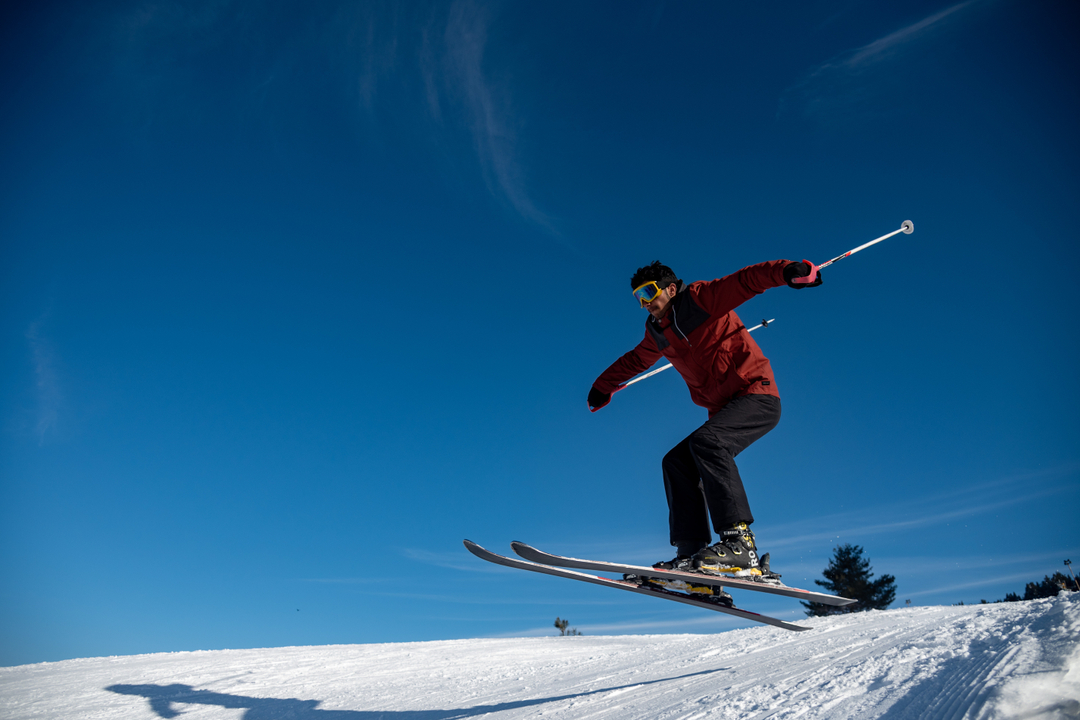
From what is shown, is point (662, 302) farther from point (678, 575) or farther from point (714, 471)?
point (678, 575)

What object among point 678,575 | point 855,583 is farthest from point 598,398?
point 855,583

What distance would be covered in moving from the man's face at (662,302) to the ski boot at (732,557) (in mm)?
1692

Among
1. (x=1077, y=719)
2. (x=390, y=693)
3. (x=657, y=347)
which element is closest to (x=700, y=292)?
(x=657, y=347)

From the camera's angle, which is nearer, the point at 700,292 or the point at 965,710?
the point at 965,710

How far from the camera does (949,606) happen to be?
6.52 metres

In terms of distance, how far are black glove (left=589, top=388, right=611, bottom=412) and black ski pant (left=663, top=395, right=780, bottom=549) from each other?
1.22 m

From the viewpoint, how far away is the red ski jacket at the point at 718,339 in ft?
13.9

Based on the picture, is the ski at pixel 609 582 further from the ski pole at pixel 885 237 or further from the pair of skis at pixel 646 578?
the ski pole at pixel 885 237

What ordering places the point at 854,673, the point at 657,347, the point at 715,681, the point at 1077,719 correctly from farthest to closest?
the point at 657,347, the point at 715,681, the point at 854,673, the point at 1077,719

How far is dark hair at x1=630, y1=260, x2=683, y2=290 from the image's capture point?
4626mm

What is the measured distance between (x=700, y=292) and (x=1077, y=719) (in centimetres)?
303

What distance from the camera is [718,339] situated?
4426 millimetres

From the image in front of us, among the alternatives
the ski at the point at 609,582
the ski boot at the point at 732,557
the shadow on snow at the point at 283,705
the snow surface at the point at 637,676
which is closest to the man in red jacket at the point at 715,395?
the ski boot at the point at 732,557

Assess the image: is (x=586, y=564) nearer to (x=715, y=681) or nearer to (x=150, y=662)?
(x=715, y=681)
